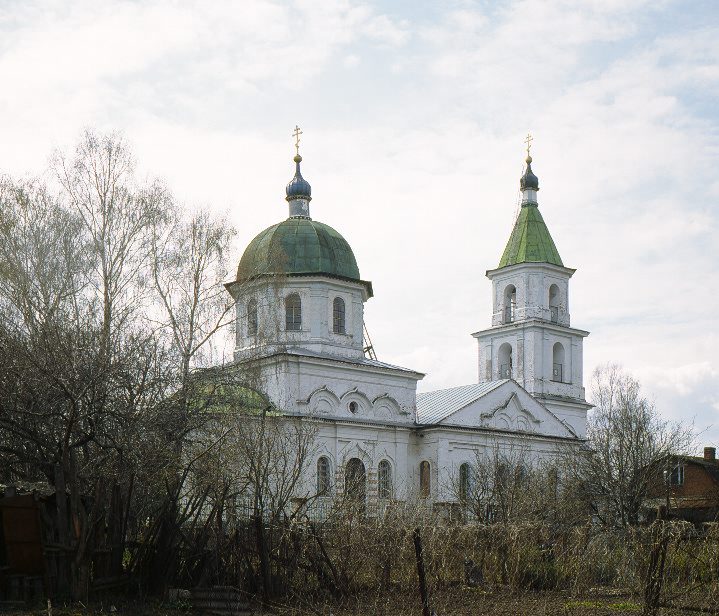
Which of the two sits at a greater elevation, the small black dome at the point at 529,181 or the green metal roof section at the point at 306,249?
the small black dome at the point at 529,181

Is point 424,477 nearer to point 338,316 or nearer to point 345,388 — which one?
point 345,388

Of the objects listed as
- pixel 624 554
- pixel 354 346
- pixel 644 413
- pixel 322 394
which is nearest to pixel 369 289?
pixel 354 346

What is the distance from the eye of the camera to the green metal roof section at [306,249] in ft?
105

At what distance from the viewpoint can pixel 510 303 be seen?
42.5 metres

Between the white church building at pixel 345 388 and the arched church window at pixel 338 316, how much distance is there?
1.2 inches

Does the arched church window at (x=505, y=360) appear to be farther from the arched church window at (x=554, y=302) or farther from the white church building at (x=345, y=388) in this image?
the white church building at (x=345, y=388)

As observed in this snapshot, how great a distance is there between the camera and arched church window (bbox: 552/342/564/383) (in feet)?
138

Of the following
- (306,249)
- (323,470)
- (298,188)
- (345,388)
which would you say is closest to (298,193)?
(298,188)

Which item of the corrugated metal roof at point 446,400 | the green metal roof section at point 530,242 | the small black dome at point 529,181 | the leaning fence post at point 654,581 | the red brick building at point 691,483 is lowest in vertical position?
the leaning fence post at point 654,581

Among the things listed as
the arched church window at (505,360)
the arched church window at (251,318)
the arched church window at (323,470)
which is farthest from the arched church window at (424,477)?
the arched church window at (505,360)

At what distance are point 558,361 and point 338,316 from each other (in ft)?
43.1

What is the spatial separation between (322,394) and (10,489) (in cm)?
1846

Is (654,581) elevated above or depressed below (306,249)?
below

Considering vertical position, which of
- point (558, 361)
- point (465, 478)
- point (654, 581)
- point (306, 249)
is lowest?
point (654, 581)
